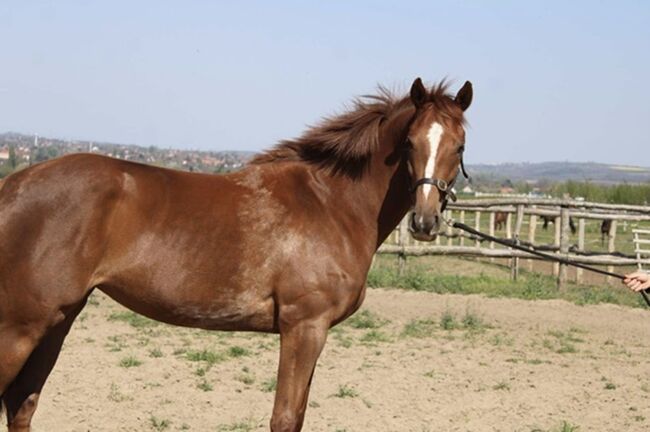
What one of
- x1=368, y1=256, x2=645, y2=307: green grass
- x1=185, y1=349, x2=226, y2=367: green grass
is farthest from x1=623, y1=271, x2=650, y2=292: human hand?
x1=368, y1=256, x2=645, y2=307: green grass

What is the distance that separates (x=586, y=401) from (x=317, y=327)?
3.28 m

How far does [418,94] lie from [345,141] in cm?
51

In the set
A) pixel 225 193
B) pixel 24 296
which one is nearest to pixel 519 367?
pixel 225 193

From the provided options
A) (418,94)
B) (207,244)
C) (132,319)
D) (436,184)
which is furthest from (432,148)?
(132,319)

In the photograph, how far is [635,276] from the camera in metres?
4.59

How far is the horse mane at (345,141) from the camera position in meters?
4.45

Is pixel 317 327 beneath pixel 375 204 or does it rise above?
beneath

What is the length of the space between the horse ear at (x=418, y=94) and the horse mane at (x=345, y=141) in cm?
18

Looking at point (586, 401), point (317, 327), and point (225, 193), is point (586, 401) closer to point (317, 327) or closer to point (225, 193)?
point (317, 327)

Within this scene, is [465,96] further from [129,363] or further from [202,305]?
[129,363]

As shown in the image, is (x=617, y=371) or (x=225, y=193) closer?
(x=225, y=193)

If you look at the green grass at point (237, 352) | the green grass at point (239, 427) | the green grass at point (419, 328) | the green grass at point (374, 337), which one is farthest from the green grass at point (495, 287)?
the green grass at point (239, 427)

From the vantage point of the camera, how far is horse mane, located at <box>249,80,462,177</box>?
4.45m

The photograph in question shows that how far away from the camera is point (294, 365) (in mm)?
4035
